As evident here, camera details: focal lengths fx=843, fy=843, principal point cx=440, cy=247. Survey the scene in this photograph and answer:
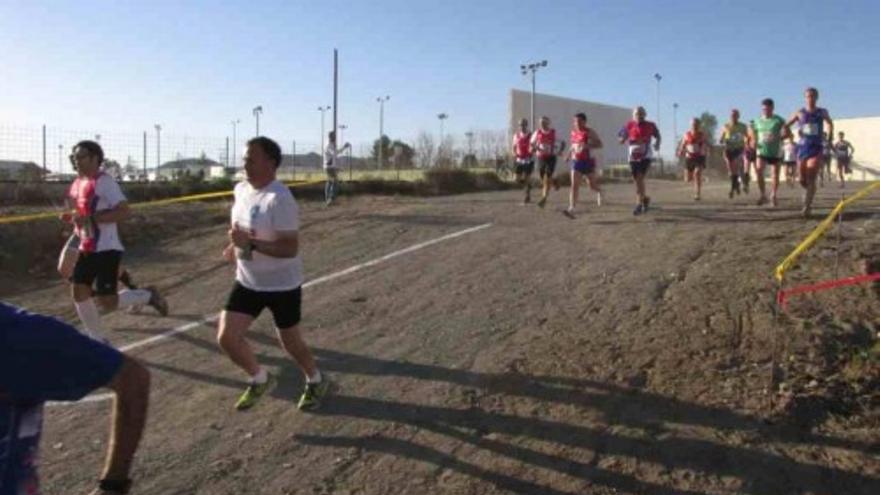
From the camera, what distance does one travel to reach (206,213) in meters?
16.3

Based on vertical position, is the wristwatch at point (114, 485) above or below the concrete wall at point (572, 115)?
below

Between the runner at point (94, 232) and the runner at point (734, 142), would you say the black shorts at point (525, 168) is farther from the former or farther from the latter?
the runner at point (94, 232)

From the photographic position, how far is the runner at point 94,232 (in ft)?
23.2

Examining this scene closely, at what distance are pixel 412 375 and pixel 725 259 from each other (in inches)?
164

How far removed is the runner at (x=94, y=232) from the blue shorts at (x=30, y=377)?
198 inches

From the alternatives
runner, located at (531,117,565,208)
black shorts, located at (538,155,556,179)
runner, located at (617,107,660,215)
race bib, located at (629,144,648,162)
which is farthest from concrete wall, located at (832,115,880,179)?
race bib, located at (629,144,648,162)

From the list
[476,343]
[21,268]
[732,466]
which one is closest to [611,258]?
[476,343]

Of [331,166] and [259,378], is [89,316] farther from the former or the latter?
[331,166]

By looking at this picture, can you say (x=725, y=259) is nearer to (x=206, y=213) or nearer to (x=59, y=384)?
(x=59, y=384)

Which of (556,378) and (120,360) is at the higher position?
(120,360)

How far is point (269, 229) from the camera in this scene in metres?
5.41

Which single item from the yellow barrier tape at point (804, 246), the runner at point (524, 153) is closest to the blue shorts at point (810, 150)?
the yellow barrier tape at point (804, 246)

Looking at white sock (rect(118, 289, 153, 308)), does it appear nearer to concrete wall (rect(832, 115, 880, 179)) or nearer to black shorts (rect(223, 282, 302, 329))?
black shorts (rect(223, 282, 302, 329))

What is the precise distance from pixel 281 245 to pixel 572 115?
48.5 meters
